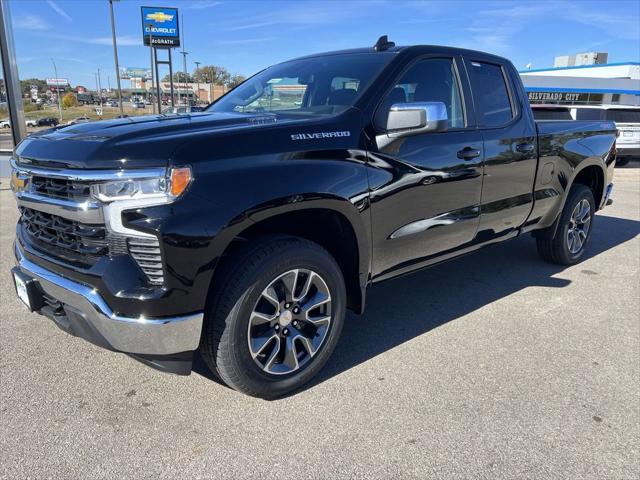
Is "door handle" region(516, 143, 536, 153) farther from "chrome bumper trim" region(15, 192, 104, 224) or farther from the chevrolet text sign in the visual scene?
the chevrolet text sign

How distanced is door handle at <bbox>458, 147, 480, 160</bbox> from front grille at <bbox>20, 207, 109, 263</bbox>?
239 centimetres

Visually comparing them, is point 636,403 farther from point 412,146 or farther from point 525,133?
point 525,133

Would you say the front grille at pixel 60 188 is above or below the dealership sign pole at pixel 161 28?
below

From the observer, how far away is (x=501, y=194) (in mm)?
4074

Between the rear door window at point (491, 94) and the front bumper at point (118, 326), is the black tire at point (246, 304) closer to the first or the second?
the front bumper at point (118, 326)

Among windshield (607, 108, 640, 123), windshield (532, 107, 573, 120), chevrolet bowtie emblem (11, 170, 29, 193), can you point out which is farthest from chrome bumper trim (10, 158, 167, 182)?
windshield (607, 108, 640, 123)

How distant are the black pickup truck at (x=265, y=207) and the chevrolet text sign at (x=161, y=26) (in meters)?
41.3

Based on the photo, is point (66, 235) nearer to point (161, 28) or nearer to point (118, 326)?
point (118, 326)

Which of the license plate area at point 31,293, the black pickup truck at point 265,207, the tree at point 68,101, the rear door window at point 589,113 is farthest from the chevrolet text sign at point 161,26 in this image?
the license plate area at point 31,293

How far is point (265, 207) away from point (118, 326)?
0.87 m

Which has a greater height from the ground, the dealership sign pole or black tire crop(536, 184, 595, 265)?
the dealership sign pole

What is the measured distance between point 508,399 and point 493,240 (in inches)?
65.1

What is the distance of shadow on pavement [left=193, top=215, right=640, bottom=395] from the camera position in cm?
347

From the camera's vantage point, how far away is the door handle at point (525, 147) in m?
4.21
